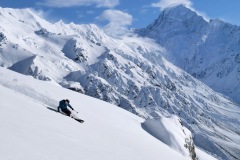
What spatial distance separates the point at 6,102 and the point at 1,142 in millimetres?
9199

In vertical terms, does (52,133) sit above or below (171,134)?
below

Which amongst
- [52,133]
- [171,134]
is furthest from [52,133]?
[171,134]

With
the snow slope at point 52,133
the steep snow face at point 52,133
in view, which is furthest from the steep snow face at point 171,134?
the snow slope at point 52,133

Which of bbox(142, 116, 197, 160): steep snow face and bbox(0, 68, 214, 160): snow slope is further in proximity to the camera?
bbox(142, 116, 197, 160): steep snow face

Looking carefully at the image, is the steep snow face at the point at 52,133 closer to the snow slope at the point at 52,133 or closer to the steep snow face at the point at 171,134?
the snow slope at the point at 52,133

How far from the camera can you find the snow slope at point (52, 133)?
16.0m

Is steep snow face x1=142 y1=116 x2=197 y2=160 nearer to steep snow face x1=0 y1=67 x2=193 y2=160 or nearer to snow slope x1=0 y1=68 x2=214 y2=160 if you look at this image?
steep snow face x1=0 y1=67 x2=193 y2=160

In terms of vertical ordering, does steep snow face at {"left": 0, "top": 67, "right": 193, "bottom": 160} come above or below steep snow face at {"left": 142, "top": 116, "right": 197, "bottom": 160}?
below

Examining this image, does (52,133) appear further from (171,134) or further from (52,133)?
(171,134)

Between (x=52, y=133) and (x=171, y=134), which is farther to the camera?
(x=171, y=134)

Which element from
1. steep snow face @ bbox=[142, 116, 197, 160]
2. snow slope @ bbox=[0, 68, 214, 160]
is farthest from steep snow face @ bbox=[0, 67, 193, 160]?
steep snow face @ bbox=[142, 116, 197, 160]

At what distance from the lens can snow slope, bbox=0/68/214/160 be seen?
52.4 feet

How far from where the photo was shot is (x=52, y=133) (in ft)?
65.4

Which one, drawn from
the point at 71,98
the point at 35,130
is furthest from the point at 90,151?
the point at 71,98
